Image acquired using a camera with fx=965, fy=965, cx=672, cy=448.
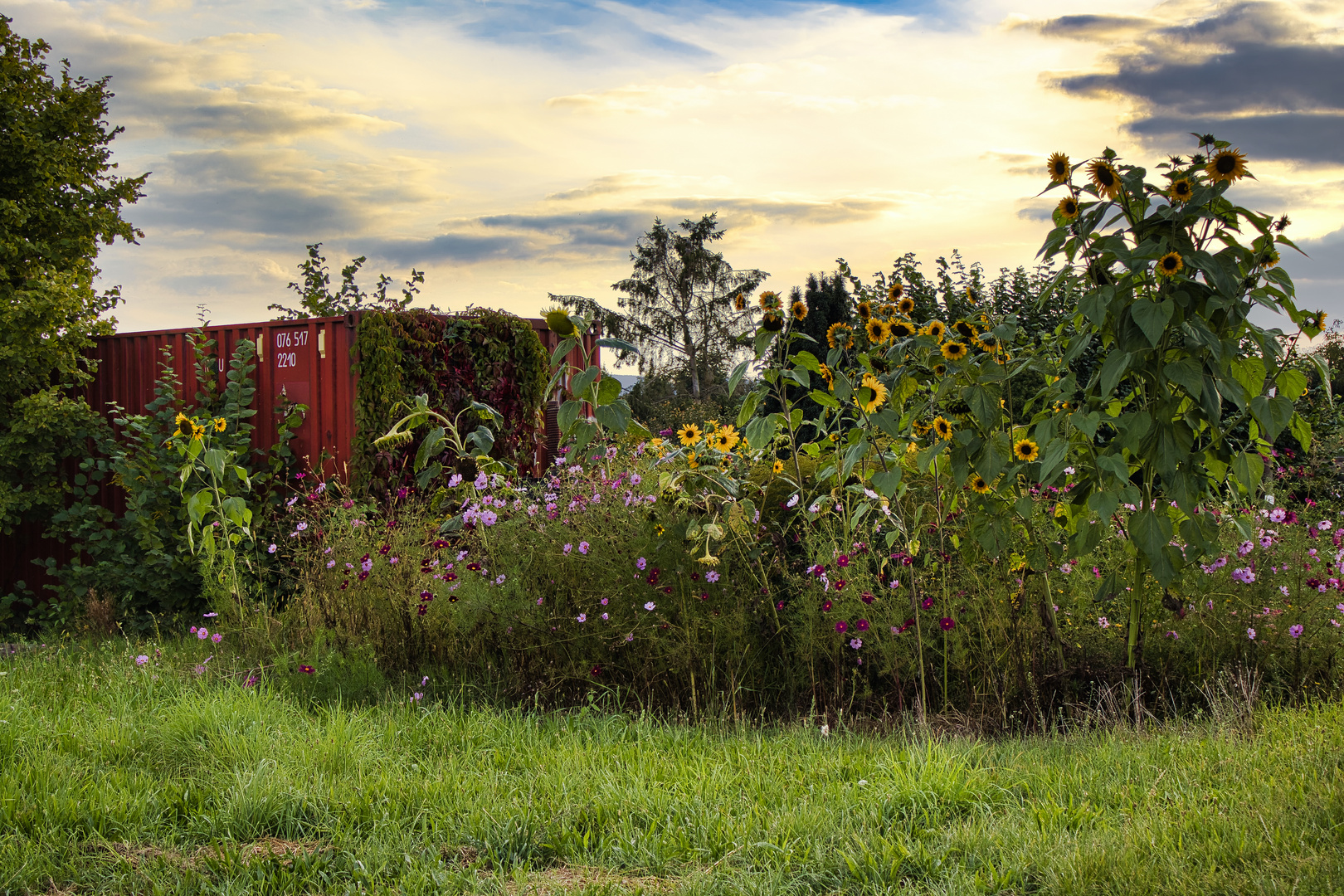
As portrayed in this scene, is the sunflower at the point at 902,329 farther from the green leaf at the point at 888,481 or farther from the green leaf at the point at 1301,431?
the green leaf at the point at 1301,431

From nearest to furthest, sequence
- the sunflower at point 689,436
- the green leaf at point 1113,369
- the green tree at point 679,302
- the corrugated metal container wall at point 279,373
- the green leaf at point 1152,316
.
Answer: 1. the green leaf at point 1152,316
2. the green leaf at point 1113,369
3. the sunflower at point 689,436
4. the corrugated metal container wall at point 279,373
5. the green tree at point 679,302

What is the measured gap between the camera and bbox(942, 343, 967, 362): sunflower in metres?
3.22

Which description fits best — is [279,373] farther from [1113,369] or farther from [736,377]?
[1113,369]

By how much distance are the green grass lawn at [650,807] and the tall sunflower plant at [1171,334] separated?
0.78 m

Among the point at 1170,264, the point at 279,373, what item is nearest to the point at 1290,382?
the point at 1170,264

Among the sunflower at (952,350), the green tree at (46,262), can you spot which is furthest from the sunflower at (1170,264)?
the green tree at (46,262)

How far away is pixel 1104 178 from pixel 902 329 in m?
0.83

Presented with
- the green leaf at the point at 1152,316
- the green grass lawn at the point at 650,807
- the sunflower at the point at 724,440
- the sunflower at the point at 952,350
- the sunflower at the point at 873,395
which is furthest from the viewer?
the sunflower at the point at 724,440

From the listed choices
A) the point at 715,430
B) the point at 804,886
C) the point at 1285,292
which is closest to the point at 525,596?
the point at 715,430

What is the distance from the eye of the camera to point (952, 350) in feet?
10.6

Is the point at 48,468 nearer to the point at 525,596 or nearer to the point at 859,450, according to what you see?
the point at 525,596

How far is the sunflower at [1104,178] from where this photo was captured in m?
3.18

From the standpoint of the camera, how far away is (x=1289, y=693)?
3766 millimetres

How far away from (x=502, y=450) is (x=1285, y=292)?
19.2ft
